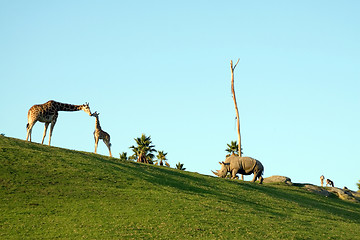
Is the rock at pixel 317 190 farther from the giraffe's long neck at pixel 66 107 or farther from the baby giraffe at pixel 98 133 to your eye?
the giraffe's long neck at pixel 66 107

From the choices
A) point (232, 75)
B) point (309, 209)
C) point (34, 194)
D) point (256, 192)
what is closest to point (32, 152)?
point (34, 194)

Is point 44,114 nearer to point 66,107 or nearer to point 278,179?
point 66,107

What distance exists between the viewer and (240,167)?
197 ft

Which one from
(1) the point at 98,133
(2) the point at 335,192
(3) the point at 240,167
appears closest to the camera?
(1) the point at 98,133

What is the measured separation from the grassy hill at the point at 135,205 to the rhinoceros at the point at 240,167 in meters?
5.38

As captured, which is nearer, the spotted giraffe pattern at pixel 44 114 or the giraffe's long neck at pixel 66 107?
the spotted giraffe pattern at pixel 44 114

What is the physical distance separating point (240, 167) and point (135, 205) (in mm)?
24251

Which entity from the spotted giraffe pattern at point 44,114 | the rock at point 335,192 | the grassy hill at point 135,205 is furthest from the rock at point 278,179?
the spotted giraffe pattern at point 44,114

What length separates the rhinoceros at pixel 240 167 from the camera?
60.0 metres

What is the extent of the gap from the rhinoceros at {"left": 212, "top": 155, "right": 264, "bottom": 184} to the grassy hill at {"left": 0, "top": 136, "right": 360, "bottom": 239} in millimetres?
5382

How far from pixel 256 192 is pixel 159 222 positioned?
18250 millimetres

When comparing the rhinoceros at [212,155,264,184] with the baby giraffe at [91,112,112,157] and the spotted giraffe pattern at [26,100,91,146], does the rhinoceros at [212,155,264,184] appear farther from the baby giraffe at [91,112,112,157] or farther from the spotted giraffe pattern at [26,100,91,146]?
the spotted giraffe pattern at [26,100,91,146]

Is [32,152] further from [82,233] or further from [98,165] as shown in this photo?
[82,233]

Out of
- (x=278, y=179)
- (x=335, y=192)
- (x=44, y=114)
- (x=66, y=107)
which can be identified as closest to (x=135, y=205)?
(x=44, y=114)
